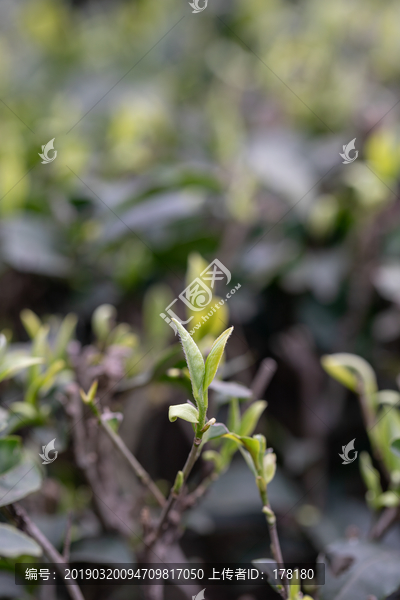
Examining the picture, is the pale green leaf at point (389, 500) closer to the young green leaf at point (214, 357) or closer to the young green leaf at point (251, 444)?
the young green leaf at point (251, 444)

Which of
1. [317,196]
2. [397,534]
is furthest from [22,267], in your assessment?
[397,534]

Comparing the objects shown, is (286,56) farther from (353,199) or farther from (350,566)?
(350,566)

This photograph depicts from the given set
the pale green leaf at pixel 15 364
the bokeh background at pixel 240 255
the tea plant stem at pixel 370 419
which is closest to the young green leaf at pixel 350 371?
the tea plant stem at pixel 370 419

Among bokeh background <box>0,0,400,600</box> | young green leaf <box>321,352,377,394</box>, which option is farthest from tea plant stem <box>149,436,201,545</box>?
young green leaf <box>321,352,377,394</box>

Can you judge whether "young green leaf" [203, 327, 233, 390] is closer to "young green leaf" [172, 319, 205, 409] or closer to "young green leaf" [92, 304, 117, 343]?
"young green leaf" [172, 319, 205, 409]

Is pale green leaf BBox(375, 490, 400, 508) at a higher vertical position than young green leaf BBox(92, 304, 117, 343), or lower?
lower

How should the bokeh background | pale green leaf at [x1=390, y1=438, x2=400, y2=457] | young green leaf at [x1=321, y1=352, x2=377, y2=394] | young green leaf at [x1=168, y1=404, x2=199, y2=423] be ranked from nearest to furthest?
young green leaf at [x1=168, y1=404, x2=199, y2=423] < pale green leaf at [x1=390, y1=438, x2=400, y2=457] < young green leaf at [x1=321, y1=352, x2=377, y2=394] < the bokeh background
